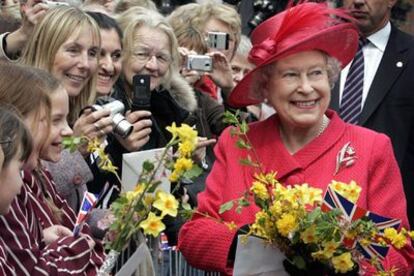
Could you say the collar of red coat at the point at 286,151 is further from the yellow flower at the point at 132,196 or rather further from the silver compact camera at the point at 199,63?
the silver compact camera at the point at 199,63

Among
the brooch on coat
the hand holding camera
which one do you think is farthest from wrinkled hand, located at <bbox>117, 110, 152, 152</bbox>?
the brooch on coat

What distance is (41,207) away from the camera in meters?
4.28

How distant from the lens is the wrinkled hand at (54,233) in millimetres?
4148

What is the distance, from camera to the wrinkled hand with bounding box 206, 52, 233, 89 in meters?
7.23

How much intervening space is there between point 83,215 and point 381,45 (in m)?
3.08

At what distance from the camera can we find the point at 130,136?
5613 millimetres

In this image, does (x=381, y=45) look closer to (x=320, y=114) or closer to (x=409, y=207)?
(x=409, y=207)

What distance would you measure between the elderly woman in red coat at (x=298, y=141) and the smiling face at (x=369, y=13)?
181 centimetres

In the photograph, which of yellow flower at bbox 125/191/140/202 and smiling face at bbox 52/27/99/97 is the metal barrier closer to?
yellow flower at bbox 125/191/140/202

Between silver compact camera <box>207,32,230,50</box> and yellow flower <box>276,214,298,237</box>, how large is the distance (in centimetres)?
342

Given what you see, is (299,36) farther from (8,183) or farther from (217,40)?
(217,40)

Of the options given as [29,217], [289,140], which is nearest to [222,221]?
[289,140]

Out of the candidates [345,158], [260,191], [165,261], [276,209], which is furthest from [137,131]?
[276,209]

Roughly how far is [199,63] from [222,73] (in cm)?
36
